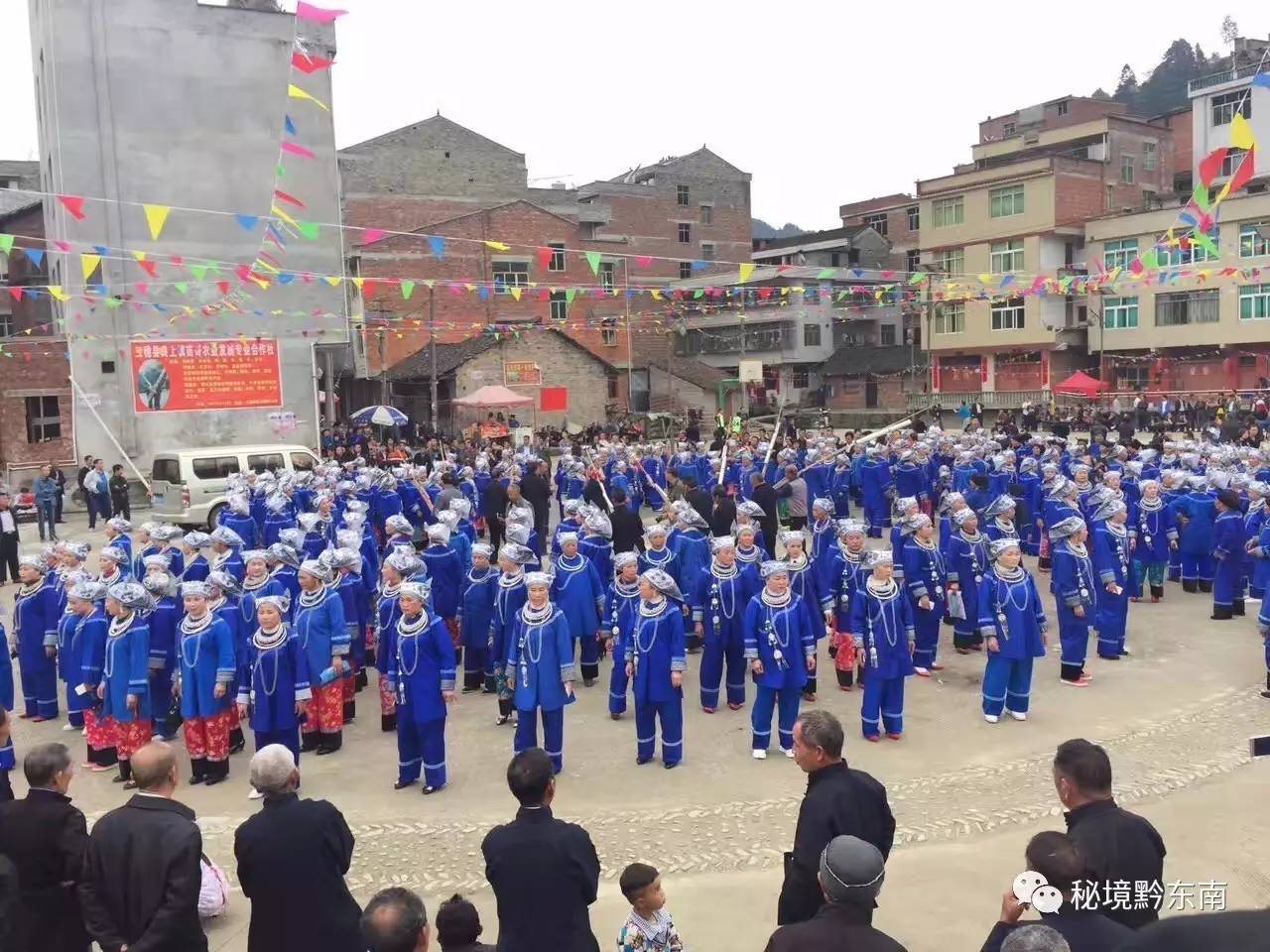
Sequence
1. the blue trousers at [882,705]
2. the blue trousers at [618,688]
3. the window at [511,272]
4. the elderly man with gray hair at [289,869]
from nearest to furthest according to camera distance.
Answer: the elderly man with gray hair at [289,869] < the blue trousers at [882,705] < the blue trousers at [618,688] < the window at [511,272]

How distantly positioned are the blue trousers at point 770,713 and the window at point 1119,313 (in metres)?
37.7

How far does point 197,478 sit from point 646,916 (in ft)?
60.7

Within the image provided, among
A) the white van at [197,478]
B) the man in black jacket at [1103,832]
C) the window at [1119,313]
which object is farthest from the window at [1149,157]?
the man in black jacket at [1103,832]

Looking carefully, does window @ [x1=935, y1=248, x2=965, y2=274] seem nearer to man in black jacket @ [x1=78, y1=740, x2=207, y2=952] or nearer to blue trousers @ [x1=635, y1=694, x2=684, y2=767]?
blue trousers @ [x1=635, y1=694, x2=684, y2=767]

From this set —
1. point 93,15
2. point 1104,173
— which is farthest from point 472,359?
point 1104,173

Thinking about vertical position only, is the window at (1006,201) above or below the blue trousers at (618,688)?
above

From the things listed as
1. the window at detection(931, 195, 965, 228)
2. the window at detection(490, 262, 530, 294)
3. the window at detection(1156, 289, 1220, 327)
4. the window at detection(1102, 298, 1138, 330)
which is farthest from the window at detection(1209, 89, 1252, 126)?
the window at detection(490, 262, 530, 294)

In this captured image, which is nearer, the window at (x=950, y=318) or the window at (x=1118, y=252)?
the window at (x=1118, y=252)

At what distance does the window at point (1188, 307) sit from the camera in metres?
37.4

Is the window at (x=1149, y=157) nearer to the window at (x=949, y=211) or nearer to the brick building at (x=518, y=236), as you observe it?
the window at (x=949, y=211)

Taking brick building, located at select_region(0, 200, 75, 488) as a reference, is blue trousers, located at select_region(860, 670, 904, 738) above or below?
below

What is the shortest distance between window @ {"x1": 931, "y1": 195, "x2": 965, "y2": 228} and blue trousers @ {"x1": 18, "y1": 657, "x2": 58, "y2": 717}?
41.7 meters

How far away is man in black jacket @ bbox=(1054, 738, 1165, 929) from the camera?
3641 millimetres

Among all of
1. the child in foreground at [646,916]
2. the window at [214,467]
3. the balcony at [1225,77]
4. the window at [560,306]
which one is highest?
the balcony at [1225,77]
